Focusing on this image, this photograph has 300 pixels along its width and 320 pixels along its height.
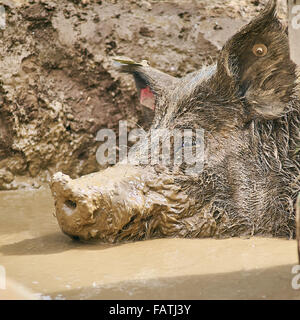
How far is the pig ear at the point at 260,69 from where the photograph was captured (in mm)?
3682

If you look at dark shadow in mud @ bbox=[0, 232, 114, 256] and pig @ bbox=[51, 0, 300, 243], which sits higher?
pig @ bbox=[51, 0, 300, 243]

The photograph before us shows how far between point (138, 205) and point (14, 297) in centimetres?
107

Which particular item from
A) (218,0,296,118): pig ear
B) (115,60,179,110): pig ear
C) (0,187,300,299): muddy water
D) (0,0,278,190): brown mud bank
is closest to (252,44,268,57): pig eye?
(218,0,296,118): pig ear

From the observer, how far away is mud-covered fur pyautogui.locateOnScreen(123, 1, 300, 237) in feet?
11.7

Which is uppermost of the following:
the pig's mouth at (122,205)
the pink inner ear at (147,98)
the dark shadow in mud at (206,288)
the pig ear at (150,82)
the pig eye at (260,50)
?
the pig eye at (260,50)

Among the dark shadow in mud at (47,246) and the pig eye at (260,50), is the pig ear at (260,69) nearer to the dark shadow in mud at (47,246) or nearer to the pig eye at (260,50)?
the pig eye at (260,50)

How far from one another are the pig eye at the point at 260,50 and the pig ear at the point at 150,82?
75cm

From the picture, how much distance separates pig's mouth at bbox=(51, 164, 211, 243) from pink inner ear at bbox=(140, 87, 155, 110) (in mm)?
1145

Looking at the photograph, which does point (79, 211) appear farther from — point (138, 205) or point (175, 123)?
point (175, 123)

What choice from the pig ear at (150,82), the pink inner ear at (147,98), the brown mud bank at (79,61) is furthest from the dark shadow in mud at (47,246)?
the brown mud bank at (79,61)

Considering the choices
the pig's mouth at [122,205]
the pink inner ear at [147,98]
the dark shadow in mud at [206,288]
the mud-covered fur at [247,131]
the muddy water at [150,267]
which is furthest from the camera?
the pink inner ear at [147,98]

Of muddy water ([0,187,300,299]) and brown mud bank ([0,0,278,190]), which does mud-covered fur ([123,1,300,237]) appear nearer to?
muddy water ([0,187,300,299])

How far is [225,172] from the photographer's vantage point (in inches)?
144
